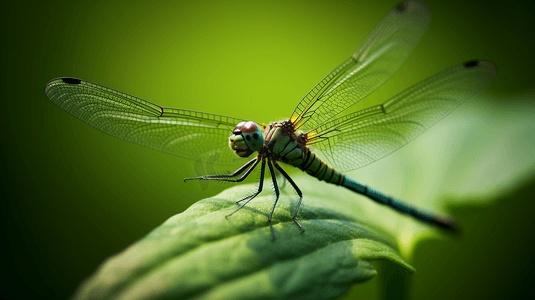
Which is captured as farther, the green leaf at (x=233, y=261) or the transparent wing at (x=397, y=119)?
the transparent wing at (x=397, y=119)

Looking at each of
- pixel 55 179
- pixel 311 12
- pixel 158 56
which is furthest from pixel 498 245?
pixel 55 179

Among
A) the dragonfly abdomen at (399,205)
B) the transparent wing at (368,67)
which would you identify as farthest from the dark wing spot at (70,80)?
the dragonfly abdomen at (399,205)

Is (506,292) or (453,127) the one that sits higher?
(453,127)

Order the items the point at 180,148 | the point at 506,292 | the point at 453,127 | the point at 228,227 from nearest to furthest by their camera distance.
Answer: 1. the point at 228,227
2. the point at 180,148
3. the point at 453,127
4. the point at 506,292

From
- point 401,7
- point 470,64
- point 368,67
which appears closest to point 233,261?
point 368,67

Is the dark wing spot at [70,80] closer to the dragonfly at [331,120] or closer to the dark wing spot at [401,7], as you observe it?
the dragonfly at [331,120]

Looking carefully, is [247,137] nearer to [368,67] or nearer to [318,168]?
[318,168]

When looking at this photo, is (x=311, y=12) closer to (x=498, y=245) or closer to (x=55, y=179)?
(x=498, y=245)
